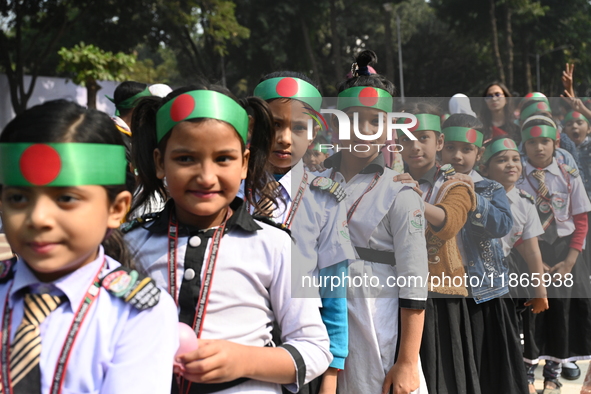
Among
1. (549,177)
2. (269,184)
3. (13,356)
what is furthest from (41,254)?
(549,177)

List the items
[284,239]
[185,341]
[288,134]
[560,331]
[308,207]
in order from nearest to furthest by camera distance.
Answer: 1. [185,341]
2. [284,239]
3. [308,207]
4. [288,134]
5. [560,331]

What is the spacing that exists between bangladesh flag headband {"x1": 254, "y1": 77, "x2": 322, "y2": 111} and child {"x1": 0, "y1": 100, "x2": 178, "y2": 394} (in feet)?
3.59

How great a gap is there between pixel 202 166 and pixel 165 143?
0.16 meters

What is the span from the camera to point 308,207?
2.16 m

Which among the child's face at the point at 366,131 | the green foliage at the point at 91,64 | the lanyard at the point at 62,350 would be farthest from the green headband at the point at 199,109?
the green foliage at the point at 91,64

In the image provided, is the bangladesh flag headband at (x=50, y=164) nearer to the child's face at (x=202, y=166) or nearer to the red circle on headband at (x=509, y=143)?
the child's face at (x=202, y=166)

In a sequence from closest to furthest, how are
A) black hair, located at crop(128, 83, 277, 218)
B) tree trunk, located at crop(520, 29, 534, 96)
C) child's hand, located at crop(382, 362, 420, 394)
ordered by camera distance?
black hair, located at crop(128, 83, 277, 218)
child's hand, located at crop(382, 362, 420, 394)
tree trunk, located at crop(520, 29, 534, 96)

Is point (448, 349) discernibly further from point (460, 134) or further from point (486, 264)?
point (460, 134)

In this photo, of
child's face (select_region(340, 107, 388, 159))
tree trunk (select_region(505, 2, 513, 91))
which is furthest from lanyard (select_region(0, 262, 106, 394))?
tree trunk (select_region(505, 2, 513, 91))

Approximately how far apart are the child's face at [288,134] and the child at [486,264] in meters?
0.71

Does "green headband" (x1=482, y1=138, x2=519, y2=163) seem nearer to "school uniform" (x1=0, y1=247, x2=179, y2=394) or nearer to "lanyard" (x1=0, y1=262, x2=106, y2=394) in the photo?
"school uniform" (x1=0, y1=247, x2=179, y2=394)

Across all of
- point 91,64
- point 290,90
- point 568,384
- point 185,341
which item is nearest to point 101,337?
point 185,341

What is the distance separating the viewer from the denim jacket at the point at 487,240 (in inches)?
103

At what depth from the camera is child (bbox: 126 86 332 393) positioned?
5.32 feet
